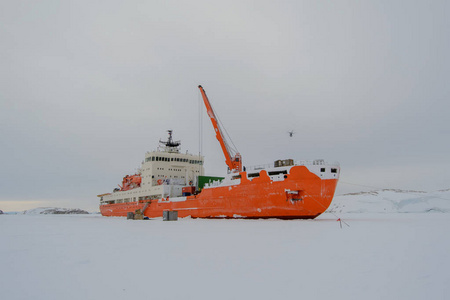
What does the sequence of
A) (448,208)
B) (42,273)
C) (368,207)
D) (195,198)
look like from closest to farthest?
(42,273), (195,198), (448,208), (368,207)

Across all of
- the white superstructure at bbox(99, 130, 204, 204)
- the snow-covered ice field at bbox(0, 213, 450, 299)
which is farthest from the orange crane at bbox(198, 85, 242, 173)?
the snow-covered ice field at bbox(0, 213, 450, 299)

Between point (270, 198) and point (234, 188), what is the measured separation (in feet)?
11.8

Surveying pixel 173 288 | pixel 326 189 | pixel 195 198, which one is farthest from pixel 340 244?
pixel 195 198

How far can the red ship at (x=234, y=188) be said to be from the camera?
20219 millimetres

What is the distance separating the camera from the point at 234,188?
78.5ft

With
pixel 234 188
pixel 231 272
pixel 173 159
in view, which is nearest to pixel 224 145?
pixel 234 188

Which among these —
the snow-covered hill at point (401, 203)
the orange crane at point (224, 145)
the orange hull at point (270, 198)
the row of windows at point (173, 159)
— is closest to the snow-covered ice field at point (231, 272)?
the orange hull at point (270, 198)

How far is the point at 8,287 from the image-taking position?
15.6 ft

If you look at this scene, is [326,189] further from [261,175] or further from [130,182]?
[130,182]

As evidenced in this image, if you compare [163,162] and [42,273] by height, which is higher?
[163,162]

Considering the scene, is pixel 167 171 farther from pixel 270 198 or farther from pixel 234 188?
pixel 270 198

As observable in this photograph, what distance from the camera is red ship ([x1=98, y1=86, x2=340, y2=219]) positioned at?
20.2 metres

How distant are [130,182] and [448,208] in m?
42.9

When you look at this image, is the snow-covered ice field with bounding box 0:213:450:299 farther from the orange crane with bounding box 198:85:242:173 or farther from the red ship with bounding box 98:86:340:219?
the orange crane with bounding box 198:85:242:173
